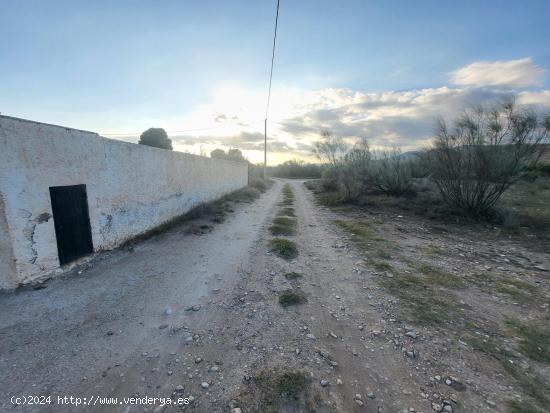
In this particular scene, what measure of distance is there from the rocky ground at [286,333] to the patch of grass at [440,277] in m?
0.04

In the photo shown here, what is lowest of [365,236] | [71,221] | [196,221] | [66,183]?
[365,236]

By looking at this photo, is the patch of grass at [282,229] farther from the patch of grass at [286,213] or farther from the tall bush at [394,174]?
the tall bush at [394,174]

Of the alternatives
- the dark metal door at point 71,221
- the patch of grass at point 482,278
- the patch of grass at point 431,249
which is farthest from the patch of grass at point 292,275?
the dark metal door at point 71,221

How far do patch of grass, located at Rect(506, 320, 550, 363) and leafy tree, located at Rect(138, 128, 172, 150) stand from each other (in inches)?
932

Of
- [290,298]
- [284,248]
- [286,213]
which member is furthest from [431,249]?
[286,213]

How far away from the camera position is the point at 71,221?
4.75 meters

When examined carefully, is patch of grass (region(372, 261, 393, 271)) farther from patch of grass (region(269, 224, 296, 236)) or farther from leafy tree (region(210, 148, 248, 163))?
leafy tree (region(210, 148, 248, 163))

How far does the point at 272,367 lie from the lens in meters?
2.48

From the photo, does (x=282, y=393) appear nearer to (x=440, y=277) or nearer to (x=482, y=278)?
(x=440, y=277)

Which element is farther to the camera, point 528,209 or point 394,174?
point 394,174

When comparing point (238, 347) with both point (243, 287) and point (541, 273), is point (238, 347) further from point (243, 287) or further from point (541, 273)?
point (541, 273)

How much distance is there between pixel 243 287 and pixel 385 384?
241 centimetres

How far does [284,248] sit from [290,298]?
2.21 m

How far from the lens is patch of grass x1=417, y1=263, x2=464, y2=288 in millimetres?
4344
